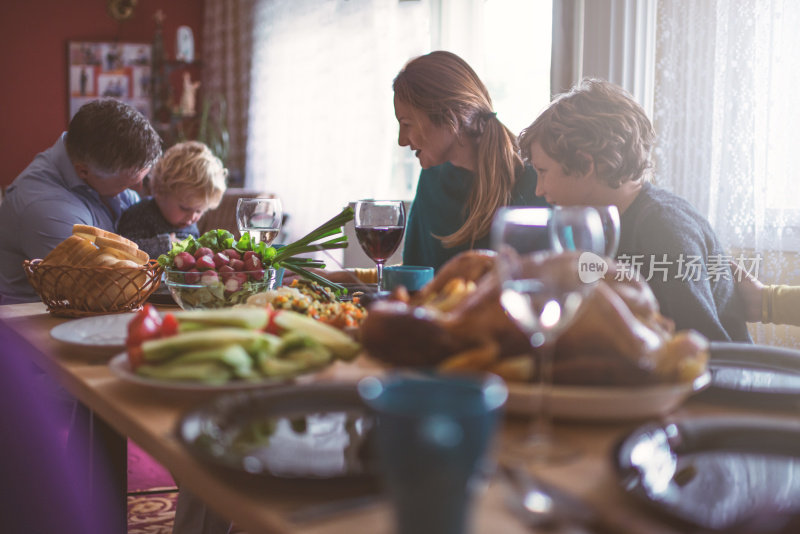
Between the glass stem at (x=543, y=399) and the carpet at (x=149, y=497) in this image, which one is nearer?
the glass stem at (x=543, y=399)

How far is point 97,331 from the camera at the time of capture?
1.12 meters

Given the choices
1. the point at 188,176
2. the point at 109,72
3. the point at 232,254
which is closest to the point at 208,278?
the point at 232,254

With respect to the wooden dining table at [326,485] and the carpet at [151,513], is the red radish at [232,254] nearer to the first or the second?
the wooden dining table at [326,485]

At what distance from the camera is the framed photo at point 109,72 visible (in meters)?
6.43

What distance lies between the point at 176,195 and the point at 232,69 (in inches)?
139

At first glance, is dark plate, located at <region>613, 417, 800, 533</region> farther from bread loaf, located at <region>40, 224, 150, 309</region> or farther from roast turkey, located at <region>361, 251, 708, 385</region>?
bread loaf, located at <region>40, 224, 150, 309</region>

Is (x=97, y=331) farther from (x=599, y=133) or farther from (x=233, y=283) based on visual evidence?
(x=599, y=133)

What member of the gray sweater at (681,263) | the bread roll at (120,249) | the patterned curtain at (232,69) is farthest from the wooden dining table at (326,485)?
the patterned curtain at (232,69)

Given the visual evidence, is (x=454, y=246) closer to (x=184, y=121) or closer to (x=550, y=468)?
(x=550, y=468)

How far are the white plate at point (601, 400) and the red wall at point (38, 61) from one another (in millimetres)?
6554

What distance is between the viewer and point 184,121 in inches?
256

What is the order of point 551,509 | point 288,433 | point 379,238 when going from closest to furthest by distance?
point 551,509, point 288,433, point 379,238

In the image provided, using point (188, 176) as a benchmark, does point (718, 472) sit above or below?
below

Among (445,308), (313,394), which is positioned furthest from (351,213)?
(313,394)
